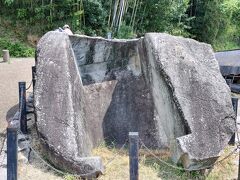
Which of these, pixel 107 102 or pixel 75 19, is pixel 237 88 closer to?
pixel 107 102

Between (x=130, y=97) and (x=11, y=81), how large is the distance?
5177 mm

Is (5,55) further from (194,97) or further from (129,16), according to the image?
(194,97)

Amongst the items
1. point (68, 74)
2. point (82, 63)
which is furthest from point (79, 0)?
point (68, 74)

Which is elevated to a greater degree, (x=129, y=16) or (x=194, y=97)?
(x=129, y=16)

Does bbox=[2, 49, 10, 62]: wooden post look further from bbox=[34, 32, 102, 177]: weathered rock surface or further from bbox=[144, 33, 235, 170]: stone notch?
bbox=[144, 33, 235, 170]: stone notch

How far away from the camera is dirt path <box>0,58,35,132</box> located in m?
8.20

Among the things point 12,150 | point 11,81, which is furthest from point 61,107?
point 11,81

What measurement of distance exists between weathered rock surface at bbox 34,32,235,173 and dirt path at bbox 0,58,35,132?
181 centimetres

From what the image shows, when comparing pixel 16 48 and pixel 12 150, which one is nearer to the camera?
pixel 12 150

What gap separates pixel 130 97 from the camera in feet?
22.4

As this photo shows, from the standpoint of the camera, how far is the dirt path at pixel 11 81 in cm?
820

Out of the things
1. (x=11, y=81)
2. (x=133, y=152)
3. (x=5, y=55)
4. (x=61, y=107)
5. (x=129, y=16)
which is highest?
(x=129, y=16)

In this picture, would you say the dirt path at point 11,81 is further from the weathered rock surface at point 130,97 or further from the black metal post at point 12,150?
the black metal post at point 12,150

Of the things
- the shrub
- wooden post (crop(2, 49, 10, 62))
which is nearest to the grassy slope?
the shrub
